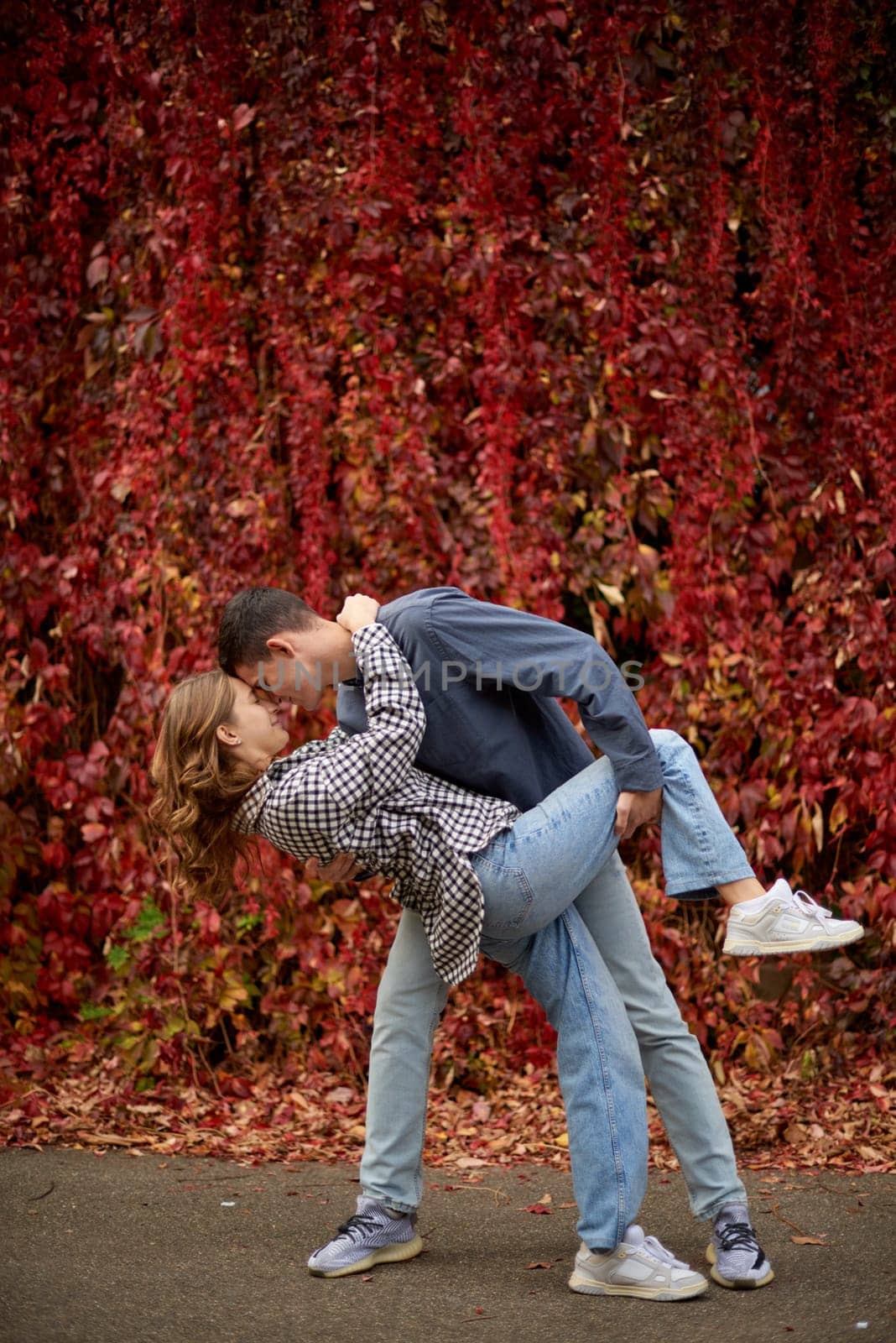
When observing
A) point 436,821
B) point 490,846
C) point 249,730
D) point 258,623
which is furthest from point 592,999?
point 258,623

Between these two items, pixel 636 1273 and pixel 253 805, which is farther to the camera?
pixel 253 805

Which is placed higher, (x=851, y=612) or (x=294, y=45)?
(x=294, y=45)

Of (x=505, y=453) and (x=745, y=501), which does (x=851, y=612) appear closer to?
(x=745, y=501)

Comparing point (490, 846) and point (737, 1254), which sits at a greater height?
point (490, 846)

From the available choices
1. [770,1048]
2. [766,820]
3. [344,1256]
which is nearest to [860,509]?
[766,820]

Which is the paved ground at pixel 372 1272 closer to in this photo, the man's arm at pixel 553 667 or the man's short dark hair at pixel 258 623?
the man's arm at pixel 553 667

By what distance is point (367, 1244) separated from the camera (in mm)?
2988

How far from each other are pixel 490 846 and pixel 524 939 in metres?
0.25

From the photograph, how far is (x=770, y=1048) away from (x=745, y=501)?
73.5 inches

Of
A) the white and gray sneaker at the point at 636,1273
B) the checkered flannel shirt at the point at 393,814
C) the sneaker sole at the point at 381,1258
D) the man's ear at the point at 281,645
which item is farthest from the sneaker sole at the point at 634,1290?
the man's ear at the point at 281,645

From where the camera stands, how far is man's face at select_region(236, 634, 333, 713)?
2980mm

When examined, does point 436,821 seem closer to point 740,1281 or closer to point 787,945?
point 787,945

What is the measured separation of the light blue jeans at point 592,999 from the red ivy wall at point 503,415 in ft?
5.20

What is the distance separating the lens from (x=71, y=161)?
5004 millimetres
